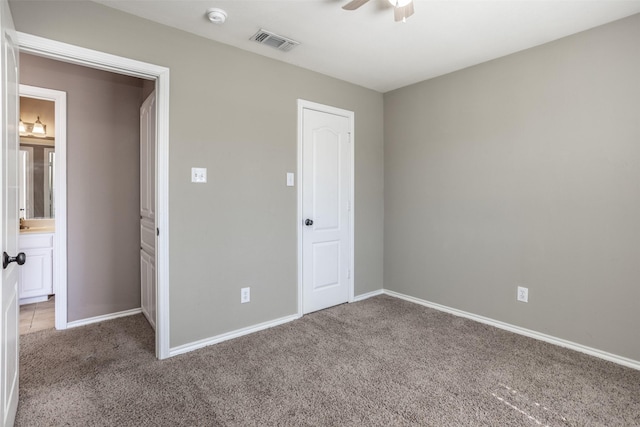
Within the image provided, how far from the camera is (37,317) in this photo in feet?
10.8

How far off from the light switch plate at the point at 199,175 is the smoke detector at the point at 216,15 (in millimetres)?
1065

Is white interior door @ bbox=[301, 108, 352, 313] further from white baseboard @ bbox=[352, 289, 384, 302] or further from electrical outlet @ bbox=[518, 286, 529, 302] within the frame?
electrical outlet @ bbox=[518, 286, 529, 302]

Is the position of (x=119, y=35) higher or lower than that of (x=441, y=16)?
lower

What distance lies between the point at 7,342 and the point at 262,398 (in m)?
1.28

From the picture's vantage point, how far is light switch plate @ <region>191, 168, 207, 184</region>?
2580mm

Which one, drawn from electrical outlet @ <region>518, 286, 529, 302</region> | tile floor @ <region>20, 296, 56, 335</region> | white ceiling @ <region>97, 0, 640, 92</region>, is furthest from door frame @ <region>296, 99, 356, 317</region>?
tile floor @ <region>20, 296, 56, 335</region>

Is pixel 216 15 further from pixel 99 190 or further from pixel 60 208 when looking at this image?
pixel 60 208

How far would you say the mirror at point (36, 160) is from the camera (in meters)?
3.83

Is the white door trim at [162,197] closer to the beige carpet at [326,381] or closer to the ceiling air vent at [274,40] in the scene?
the beige carpet at [326,381]

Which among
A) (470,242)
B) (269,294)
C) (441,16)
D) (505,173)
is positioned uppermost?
(441,16)

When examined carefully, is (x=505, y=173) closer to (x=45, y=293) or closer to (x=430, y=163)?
(x=430, y=163)

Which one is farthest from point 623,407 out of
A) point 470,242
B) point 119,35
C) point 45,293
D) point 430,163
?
point 45,293

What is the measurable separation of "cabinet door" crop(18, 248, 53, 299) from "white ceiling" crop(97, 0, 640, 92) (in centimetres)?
285

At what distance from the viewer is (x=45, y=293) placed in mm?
3705
